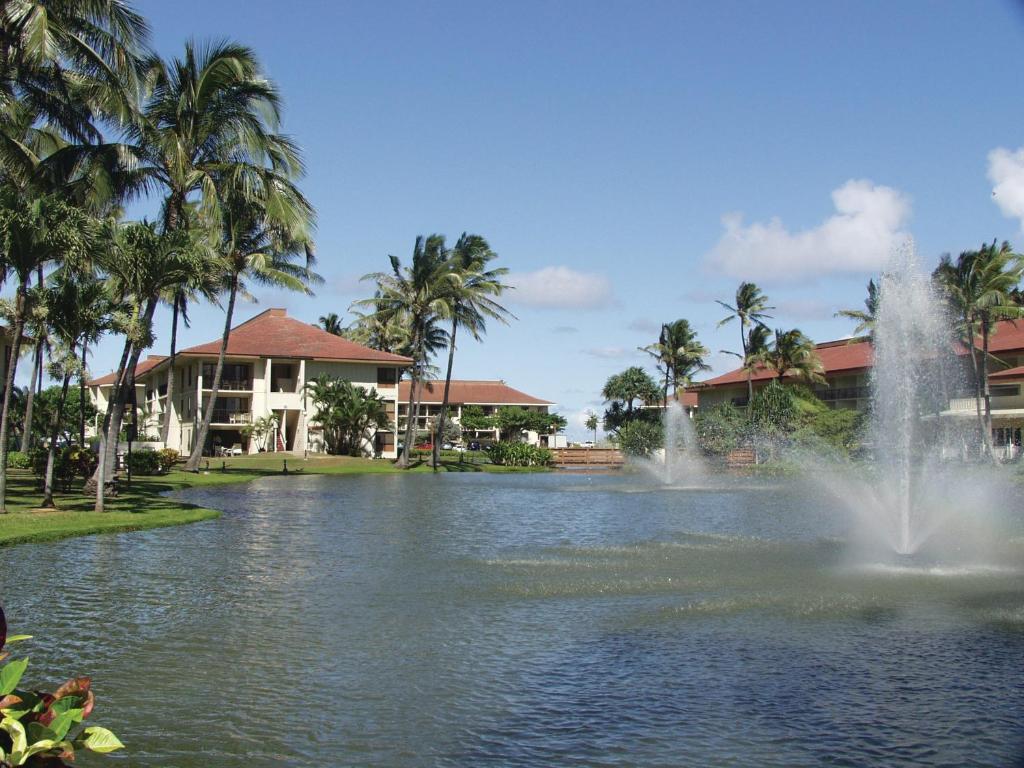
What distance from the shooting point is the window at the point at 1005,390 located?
5506 centimetres

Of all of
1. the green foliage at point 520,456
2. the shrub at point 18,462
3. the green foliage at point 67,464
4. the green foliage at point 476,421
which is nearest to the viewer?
the green foliage at point 67,464

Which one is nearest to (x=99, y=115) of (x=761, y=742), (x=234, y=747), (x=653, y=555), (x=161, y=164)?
(x=161, y=164)

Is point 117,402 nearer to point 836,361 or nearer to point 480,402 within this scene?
point 836,361

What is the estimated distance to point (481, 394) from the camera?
346 ft

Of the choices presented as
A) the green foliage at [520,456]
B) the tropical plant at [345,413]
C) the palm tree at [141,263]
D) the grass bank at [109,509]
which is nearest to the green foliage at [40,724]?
the grass bank at [109,509]

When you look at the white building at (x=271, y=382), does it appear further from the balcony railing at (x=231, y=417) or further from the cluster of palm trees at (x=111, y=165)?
the cluster of palm trees at (x=111, y=165)

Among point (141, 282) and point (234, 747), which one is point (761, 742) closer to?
point (234, 747)

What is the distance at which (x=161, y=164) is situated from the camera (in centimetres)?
2911

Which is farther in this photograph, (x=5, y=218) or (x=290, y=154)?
(x=290, y=154)

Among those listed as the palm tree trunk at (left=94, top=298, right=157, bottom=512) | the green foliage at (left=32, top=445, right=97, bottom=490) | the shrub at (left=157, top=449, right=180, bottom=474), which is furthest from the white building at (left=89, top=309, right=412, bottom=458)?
the palm tree trunk at (left=94, top=298, right=157, bottom=512)

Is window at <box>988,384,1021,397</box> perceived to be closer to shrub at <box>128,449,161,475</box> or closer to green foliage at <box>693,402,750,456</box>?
green foliage at <box>693,402,750,456</box>

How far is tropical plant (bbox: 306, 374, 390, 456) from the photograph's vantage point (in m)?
59.3

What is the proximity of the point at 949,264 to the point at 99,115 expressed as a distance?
128 feet

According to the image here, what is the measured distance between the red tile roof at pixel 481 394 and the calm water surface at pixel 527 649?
8259cm
